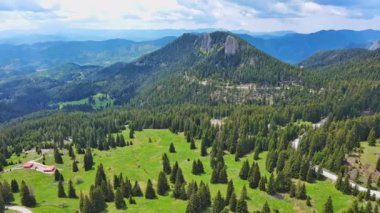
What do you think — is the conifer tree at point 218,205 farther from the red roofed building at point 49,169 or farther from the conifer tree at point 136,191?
the red roofed building at point 49,169

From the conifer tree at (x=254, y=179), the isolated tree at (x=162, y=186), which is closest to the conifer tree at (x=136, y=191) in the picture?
the isolated tree at (x=162, y=186)

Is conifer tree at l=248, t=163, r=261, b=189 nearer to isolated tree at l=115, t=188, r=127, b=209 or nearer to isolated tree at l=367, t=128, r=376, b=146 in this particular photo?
isolated tree at l=115, t=188, r=127, b=209

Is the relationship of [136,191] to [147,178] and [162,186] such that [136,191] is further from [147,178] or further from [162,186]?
[147,178]

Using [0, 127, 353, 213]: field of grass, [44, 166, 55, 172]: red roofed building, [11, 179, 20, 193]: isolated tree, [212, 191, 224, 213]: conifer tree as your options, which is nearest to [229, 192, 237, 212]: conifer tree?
[212, 191, 224, 213]: conifer tree

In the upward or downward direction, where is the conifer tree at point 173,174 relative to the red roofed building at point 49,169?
upward

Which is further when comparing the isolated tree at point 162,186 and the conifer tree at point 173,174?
the conifer tree at point 173,174

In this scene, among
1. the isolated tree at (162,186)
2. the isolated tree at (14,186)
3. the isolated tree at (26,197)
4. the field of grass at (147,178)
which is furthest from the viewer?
the isolated tree at (14,186)

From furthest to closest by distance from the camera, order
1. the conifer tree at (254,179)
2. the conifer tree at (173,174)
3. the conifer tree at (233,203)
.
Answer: the conifer tree at (173,174) < the conifer tree at (254,179) < the conifer tree at (233,203)

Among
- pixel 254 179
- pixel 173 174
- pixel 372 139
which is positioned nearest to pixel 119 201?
pixel 173 174
